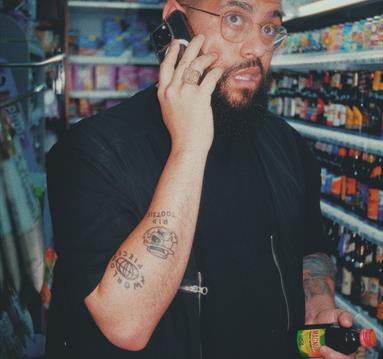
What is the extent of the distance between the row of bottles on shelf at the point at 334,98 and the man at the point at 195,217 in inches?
63.2

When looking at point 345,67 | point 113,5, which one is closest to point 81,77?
point 113,5

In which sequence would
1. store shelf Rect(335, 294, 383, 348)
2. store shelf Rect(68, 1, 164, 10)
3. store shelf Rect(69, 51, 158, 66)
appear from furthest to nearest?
store shelf Rect(69, 51, 158, 66) → store shelf Rect(68, 1, 164, 10) → store shelf Rect(335, 294, 383, 348)

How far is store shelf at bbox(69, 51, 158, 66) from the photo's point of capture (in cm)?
545

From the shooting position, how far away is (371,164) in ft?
10.0

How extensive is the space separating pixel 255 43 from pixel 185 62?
27 centimetres

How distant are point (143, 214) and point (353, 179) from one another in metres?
2.33

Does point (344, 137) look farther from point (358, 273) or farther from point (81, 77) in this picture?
point (81, 77)

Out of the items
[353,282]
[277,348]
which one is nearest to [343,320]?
[277,348]

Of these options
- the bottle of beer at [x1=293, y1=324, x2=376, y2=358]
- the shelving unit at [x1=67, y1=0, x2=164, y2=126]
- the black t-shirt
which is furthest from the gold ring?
the shelving unit at [x1=67, y1=0, x2=164, y2=126]

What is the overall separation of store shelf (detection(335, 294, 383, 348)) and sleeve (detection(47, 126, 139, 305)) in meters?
2.05

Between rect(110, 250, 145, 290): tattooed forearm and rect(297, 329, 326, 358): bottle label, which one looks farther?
rect(297, 329, 326, 358): bottle label

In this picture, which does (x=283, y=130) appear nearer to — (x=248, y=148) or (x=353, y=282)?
(x=248, y=148)

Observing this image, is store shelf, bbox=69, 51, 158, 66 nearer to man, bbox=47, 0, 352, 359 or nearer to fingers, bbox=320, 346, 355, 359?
man, bbox=47, 0, 352, 359

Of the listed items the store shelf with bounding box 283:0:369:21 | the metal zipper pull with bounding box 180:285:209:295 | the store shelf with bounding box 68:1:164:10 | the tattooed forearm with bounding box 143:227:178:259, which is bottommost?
the metal zipper pull with bounding box 180:285:209:295
